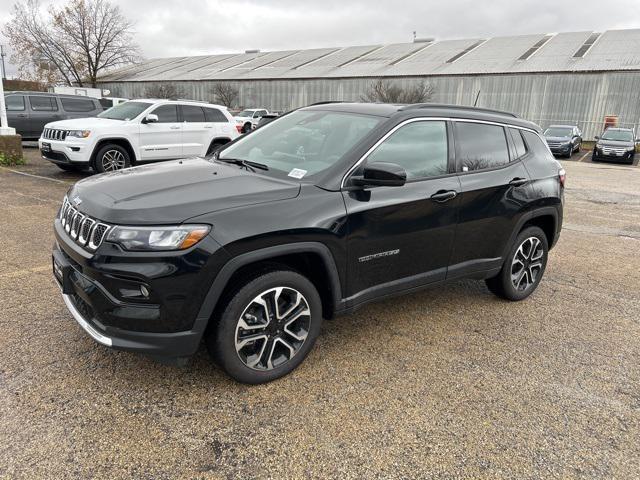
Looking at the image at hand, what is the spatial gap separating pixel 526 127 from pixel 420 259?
1.90m

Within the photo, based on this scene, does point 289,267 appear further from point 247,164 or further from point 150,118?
point 150,118

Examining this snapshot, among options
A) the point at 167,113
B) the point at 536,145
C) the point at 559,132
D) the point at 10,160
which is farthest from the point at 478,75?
the point at 536,145

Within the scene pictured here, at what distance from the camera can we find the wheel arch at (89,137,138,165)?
30.5 feet

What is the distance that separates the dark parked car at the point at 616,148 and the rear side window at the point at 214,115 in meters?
17.8

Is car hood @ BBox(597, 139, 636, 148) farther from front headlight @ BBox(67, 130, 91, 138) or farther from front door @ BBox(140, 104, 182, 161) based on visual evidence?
front headlight @ BBox(67, 130, 91, 138)

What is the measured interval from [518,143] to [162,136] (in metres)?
7.81

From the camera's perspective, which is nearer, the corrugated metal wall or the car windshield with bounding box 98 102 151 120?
the car windshield with bounding box 98 102 151 120

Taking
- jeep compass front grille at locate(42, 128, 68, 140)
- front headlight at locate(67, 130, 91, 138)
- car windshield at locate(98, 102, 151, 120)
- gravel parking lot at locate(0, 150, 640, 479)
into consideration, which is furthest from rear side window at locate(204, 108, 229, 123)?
gravel parking lot at locate(0, 150, 640, 479)

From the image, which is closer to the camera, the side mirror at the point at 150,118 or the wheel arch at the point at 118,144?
the wheel arch at the point at 118,144

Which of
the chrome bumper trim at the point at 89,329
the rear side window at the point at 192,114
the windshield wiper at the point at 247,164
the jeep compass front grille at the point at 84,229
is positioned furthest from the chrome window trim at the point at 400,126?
the rear side window at the point at 192,114

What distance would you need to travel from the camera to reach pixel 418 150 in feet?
11.6

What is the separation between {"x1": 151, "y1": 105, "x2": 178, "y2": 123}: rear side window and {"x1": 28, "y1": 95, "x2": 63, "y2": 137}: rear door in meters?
5.99

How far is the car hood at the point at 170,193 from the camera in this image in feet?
8.41

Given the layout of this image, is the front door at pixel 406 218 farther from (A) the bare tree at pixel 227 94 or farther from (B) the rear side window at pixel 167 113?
(A) the bare tree at pixel 227 94
